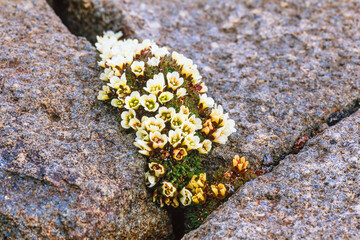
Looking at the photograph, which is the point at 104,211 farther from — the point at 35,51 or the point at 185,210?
the point at 35,51

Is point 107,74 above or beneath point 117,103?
above

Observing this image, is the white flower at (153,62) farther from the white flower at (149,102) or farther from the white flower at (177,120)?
the white flower at (177,120)

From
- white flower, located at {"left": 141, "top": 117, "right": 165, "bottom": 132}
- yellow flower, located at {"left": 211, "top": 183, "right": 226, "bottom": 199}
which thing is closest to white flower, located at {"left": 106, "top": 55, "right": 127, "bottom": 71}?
white flower, located at {"left": 141, "top": 117, "right": 165, "bottom": 132}

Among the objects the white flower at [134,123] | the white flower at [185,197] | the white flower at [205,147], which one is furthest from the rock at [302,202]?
the white flower at [134,123]

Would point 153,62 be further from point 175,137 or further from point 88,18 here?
point 88,18

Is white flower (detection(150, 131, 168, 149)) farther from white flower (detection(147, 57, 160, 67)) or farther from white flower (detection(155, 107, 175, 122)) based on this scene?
white flower (detection(147, 57, 160, 67))

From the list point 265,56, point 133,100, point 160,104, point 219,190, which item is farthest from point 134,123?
point 265,56
